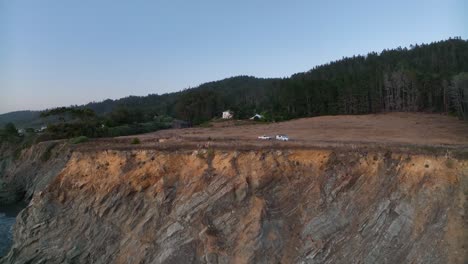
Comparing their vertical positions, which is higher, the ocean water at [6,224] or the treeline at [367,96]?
the treeline at [367,96]

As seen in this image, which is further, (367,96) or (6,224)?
(367,96)

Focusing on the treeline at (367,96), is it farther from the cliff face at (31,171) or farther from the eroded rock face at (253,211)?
the eroded rock face at (253,211)

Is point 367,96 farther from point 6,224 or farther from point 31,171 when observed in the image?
point 6,224

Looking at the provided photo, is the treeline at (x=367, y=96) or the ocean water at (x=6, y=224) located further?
the treeline at (x=367, y=96)

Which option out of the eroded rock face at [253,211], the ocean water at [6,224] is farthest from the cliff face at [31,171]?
the eroded rock face at [253,211]

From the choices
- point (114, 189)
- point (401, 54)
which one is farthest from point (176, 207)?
point (401, 54)

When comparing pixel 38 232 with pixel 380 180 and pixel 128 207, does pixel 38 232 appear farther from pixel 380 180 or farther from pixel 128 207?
pixel 380 180

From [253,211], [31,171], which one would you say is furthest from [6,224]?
[253,211]
